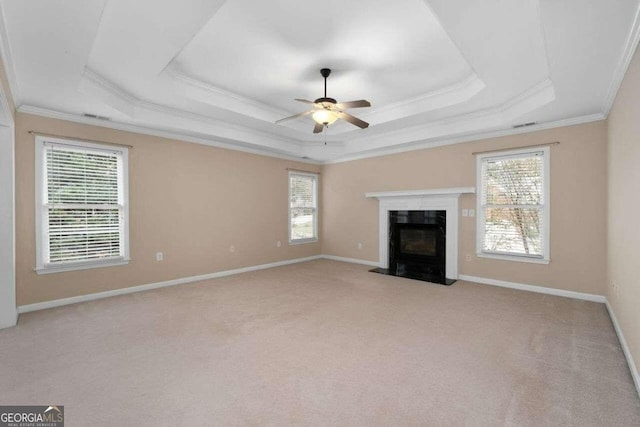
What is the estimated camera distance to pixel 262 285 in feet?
15.5

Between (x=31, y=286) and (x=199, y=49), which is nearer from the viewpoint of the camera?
(x=199, y=49)

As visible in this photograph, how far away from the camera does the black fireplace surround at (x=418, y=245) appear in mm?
5227

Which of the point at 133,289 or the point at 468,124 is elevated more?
the point at 468,124

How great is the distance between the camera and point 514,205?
4.45m

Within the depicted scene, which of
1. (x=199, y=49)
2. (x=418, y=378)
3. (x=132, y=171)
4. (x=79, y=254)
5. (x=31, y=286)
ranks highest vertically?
(x=199, y=49)

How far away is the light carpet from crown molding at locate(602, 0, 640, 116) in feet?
7.96

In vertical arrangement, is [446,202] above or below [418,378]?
above

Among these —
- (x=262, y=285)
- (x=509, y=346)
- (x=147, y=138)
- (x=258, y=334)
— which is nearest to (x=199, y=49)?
(x=147, y=138)

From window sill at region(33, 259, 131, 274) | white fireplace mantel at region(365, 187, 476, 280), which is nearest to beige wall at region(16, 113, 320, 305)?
window sill at region(33, 259, 131, 274)

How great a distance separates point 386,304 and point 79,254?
4102 mm

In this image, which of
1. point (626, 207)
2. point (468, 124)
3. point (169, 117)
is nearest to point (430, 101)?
point (468, 124)

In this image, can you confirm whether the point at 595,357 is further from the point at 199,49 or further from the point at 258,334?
the point at 199,49

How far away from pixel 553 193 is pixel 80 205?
21.2 ft

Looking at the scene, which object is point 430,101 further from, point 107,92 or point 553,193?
point 107,92
